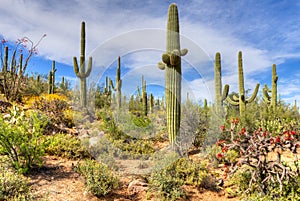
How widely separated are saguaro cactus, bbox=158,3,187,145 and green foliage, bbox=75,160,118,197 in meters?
2.47

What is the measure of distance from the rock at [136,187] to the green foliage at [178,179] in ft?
0.52

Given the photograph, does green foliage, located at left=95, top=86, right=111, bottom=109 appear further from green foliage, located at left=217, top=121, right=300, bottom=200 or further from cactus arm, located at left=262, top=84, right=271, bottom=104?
green foliage, located at left=217, top=121, right=300, bottom=200

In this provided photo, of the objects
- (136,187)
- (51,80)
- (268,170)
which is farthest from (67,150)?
(51,80)

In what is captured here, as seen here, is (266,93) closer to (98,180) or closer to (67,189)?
(98,180)

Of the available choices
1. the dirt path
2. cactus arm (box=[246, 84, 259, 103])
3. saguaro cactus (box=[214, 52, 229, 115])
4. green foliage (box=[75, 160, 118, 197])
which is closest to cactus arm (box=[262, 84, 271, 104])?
cactus arm (box=[246, 84, 259, 103])

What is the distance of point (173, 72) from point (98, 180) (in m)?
3.56

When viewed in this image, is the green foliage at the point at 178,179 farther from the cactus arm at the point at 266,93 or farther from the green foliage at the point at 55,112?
the cactus arm at the point at 266,93

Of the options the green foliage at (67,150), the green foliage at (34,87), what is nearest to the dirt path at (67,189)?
the green foliage at (67,150)

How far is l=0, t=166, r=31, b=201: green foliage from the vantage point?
144 inches

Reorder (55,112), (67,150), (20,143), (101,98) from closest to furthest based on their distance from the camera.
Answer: (20,143) < (67,150) < (55,112) < (101,98)

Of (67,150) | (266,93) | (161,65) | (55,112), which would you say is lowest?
(67,150)

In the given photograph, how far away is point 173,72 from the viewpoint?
22.0 feet

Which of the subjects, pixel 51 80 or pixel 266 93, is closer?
pixel 266 93

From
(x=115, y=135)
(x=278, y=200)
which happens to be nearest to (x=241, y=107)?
(x=115, y=135)
